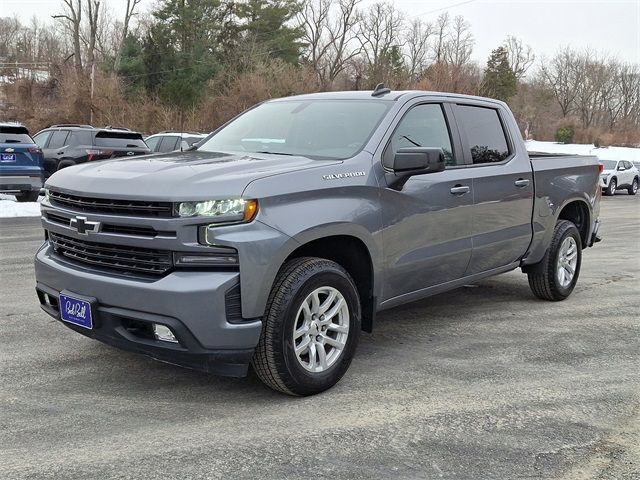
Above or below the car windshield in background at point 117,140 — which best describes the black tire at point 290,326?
below

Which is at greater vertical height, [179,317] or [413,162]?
[413,162]

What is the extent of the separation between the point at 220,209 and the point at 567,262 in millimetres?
4513

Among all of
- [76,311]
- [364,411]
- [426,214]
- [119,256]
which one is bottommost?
[364,411]

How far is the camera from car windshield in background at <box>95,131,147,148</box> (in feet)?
55.2

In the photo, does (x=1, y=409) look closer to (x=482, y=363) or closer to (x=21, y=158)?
(x=482, y=363)

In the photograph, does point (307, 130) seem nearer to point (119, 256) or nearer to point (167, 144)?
point (119, 256)

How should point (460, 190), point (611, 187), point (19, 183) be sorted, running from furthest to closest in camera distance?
point (611, 187), point (19, 183), point (460, 190)

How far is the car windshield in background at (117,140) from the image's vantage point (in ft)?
55.2

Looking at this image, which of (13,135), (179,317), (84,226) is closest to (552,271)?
(179,317)

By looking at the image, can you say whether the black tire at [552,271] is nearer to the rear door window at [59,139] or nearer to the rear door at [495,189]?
the rear door at [495,189]

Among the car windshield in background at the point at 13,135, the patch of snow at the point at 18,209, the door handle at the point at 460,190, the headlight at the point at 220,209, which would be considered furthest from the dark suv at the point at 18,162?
the headlight at the point at 220,209

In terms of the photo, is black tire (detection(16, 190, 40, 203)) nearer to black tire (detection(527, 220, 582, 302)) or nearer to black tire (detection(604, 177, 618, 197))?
black tire (detection(527, 220, 582, 302))

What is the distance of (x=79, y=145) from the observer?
652 inches

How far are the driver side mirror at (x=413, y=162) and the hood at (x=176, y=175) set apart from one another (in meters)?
0.44
